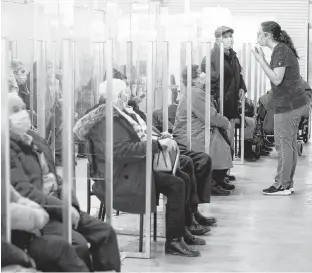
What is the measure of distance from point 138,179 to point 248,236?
1.15 metres

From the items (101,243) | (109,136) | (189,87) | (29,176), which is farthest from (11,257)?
(189,87)

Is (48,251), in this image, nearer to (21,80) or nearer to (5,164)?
(5,164)

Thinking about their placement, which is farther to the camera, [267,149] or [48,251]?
[267,149]

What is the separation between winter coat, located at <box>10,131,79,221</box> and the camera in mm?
2871

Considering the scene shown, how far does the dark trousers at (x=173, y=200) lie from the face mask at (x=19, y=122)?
198 centimetres

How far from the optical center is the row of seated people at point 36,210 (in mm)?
2844

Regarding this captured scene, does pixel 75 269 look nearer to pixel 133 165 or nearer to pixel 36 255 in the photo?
pixel 36 255

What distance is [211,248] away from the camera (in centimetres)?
502

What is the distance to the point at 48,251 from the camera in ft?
9.65

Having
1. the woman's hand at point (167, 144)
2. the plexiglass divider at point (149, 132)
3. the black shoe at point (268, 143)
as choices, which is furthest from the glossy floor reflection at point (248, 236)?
the black shoe at point (268, 143)

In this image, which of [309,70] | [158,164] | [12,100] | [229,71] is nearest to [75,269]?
[12,100]

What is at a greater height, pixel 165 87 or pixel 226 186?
pixel 165 87

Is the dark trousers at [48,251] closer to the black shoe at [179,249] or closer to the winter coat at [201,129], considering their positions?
the black shoe at [179,249]

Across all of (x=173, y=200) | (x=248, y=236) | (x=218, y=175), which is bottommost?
(x=248, y=236)
